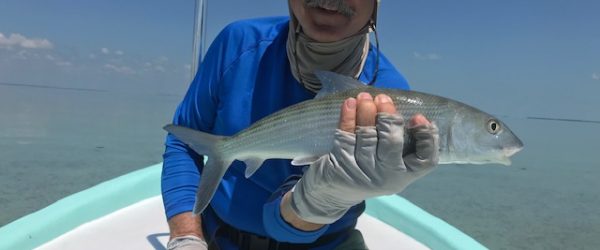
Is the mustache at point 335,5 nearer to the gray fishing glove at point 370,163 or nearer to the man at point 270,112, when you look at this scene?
the man at point 270,112

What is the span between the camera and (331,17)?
77.7 inches

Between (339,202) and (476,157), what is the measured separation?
49cm

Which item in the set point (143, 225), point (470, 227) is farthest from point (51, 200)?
point (470, 227)

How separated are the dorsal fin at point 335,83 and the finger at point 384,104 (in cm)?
15

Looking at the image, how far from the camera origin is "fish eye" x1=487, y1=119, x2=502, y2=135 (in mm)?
1748

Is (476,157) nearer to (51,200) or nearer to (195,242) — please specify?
(195,242)

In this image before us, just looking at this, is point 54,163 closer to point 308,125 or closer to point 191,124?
point 191,124

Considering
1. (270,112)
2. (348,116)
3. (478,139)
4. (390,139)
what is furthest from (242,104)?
(478,139)

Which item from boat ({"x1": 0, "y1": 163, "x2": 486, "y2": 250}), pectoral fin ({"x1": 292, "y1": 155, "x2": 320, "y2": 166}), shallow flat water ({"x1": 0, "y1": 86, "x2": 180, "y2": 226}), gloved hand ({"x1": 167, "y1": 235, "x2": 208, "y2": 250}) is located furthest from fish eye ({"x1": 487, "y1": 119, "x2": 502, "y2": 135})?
shallow flat water ({"x1": 0, "y1": 86, "x2": 180, "y2": 226})

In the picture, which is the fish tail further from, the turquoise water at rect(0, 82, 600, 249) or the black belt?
the turquoise water at rect(0, 82, 600, 249)

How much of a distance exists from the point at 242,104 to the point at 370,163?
0.78m

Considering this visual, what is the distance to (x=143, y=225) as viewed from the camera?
3289 mm

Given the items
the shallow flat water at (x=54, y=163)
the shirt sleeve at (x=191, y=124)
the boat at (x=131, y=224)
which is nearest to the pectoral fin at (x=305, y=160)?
the shirt sleeve at (x=191, y=124)

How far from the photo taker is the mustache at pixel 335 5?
6.29 feet
